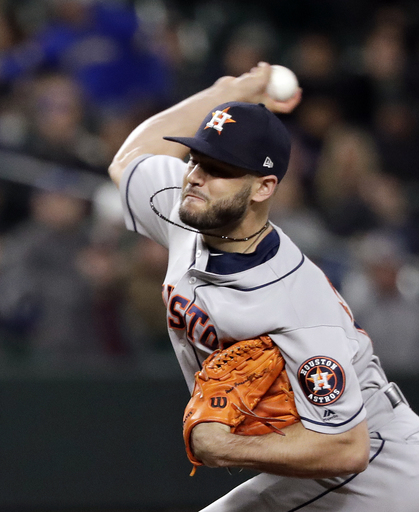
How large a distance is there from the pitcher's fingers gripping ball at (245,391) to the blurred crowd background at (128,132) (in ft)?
8.49

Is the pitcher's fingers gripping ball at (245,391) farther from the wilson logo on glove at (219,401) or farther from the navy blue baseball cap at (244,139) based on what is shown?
the navy blue baseball cap at (244,139)

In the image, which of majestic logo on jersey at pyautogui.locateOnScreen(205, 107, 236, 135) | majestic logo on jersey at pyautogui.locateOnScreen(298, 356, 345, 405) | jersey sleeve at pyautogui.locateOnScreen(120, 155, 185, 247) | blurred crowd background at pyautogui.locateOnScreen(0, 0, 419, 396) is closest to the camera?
majestic logo on jersey at pyautogui.locateOnScreen(298, 356, 345, 405)

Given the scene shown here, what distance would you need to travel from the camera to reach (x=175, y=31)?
751 centimetres

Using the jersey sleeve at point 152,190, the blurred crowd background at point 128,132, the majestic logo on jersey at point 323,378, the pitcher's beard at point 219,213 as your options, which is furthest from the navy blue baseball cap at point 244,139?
the blurred crowd background at point 128,132

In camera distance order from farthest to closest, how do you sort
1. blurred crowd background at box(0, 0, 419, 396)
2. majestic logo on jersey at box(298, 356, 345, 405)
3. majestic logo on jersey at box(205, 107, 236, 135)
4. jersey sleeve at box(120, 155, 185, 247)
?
blurred crowd background at box(0, 0, 419, 396) < jersey sleeve at box(120, 155, 185, 247) < majestic logo on jersey at box(205, 107, 236, 135) < majestic logo on jersey at box(298, 356, 345, 405)

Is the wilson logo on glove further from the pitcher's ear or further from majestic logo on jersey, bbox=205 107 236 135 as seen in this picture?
majestic logo on jersey, bbox=205 107 236 135

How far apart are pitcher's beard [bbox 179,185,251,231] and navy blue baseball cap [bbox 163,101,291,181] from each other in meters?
0.10

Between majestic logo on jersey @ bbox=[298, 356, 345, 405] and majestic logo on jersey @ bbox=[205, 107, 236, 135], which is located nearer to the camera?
majestic logo on jersey @ bbox=[298, 356, 345, 405]

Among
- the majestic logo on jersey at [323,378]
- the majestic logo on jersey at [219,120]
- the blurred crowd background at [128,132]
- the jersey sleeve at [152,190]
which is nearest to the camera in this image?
the majestic logo on jersey at [323,378]

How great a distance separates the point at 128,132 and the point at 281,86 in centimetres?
308

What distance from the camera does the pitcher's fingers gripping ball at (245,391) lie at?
236 cm

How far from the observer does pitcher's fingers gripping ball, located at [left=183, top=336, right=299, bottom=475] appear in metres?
2.36

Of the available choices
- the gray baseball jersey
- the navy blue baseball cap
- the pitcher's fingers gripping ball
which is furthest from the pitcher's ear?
the pitcher's fingers gripping ball

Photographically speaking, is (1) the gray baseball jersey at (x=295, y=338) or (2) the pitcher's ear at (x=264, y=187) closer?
(1) the gray baseball jersey at (x=295, y=338)
